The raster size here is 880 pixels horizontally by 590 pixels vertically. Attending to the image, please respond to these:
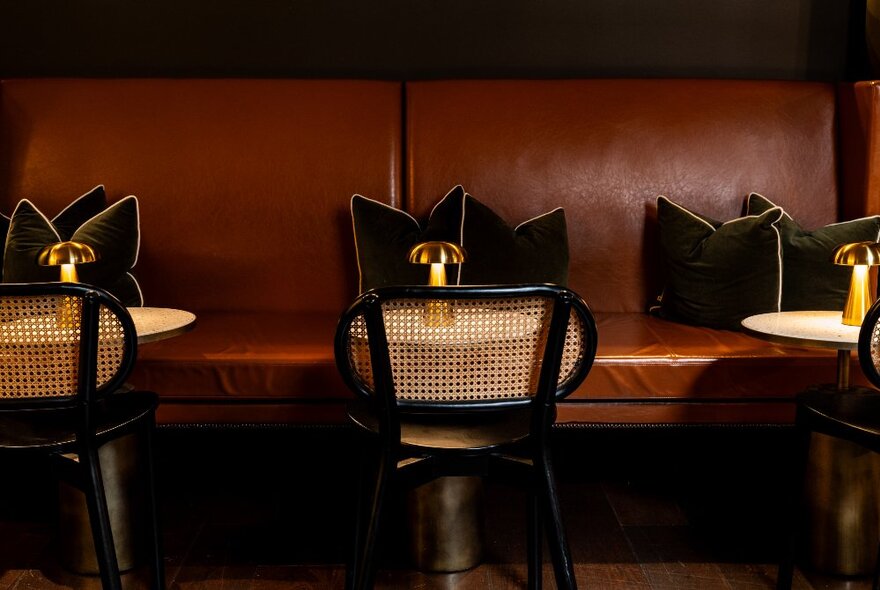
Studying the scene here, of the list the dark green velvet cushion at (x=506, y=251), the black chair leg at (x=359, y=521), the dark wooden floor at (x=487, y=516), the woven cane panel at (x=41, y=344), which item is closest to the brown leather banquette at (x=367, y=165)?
the dark green velvet cushion at (x=506, y=251)

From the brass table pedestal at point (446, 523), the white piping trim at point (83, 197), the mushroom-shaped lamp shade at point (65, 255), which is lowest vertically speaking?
the brass table pedestal at point (446, 523)

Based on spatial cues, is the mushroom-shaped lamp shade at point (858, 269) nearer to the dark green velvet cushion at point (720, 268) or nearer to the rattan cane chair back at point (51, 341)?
the dark green velvet cushion at point (720, 268)

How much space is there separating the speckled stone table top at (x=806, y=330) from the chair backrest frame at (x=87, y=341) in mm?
1346

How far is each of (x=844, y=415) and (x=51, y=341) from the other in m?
1.59

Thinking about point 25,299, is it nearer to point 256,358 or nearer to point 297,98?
point 256,358

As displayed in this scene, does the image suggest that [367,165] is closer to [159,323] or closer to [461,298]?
[159,323]

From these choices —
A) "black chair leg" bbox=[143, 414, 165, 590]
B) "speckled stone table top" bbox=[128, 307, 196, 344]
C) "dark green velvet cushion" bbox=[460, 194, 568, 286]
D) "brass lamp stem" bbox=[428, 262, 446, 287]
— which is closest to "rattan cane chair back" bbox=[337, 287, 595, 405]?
"brass lamp stem" bbox=[428, 262, 446, 287]

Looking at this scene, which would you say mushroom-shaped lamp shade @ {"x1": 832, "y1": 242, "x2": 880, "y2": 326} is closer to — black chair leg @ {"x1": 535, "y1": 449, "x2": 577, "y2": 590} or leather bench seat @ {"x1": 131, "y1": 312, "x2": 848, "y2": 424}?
leather bench seat @ {"x1": 131, "y1": 312, "x2": 848, "y2": 424}

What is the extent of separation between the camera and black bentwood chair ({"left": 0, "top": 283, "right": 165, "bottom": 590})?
1.53 metres

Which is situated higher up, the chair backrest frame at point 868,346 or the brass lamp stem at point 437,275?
the brass lamp stem at point 437,275

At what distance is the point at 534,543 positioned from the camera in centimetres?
199

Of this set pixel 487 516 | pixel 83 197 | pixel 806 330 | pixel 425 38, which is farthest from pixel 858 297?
pixel 83 197

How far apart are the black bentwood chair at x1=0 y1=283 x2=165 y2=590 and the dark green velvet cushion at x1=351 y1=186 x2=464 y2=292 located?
1.14 meters

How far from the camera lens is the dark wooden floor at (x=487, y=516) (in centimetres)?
213
